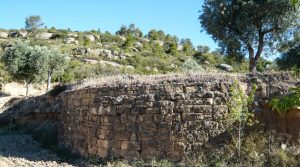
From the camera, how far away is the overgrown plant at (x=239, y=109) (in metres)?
8.45

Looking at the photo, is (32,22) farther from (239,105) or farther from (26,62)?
(239,105)

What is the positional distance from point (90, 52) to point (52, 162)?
36.5 meters

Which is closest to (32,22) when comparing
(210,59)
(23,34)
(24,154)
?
Result: (23,34)

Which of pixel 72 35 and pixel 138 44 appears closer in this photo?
pixel 138 44

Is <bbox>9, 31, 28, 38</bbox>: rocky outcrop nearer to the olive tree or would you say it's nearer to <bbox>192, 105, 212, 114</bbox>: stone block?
the olive tree

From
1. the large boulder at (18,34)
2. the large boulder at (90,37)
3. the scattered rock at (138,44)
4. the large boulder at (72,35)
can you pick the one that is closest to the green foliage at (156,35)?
the scattered rock at (138,44)

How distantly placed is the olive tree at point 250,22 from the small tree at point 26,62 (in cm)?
1402

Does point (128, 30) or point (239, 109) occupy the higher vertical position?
point (128, 30)

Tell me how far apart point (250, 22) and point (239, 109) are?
414 inches

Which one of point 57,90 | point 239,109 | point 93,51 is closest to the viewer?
point 239,109

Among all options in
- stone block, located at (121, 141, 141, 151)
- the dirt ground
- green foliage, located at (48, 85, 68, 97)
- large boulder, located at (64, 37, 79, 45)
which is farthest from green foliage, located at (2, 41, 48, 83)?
large boulder, located at (64, 37, 79, 45)

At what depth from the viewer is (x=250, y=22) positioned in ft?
59.1

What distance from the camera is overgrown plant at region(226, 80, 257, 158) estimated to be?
8453 mm

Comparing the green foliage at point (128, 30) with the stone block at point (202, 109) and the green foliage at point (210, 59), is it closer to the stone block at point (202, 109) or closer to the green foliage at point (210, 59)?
the green foliage at point (210, 59)
